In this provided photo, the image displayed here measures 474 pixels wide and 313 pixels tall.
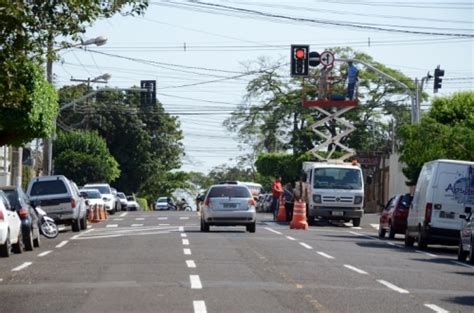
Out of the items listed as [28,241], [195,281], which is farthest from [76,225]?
[195,281]

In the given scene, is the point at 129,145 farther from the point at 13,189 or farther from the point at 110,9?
the point at 110,9

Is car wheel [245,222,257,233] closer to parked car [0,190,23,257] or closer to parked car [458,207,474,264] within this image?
parked car [458,207,474,264]

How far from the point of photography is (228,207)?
1438 inches

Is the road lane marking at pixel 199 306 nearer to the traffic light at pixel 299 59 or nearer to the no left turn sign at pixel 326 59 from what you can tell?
the traffic light at pixel 299 59

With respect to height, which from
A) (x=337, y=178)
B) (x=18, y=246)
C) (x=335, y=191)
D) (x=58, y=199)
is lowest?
(x=18, y=246)

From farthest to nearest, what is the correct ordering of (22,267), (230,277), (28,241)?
(28,241)
(22,267)
(230,277)

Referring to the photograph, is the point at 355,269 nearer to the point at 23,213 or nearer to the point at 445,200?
the point at 445,200

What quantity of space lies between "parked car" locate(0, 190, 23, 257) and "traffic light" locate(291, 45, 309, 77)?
45.1ft

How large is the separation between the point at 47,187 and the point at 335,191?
1227cm

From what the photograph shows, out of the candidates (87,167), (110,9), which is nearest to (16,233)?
(110,9)

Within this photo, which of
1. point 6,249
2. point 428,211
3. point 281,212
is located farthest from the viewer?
point 281,212

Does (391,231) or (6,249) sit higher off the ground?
(391,231)

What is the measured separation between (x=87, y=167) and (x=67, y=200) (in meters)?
38.3

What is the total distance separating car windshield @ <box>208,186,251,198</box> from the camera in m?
36.8
